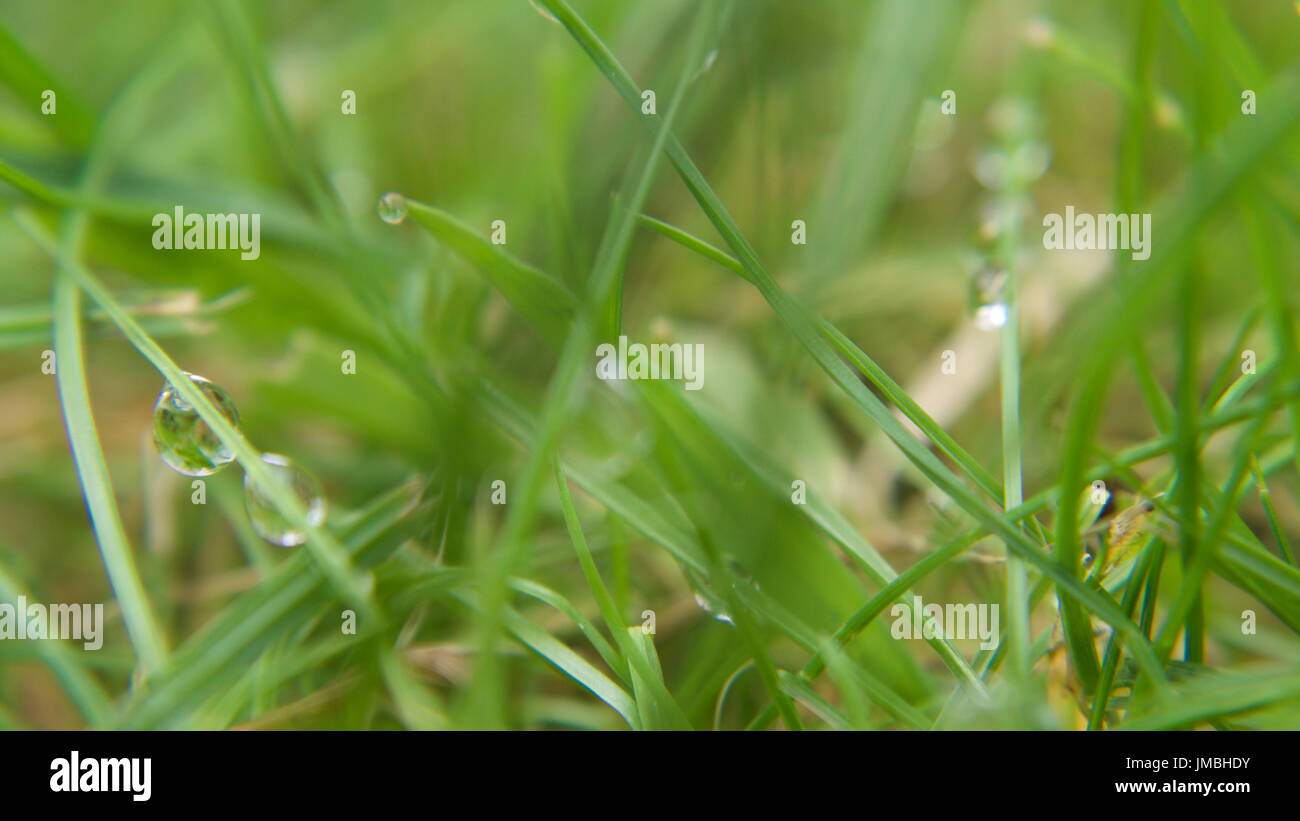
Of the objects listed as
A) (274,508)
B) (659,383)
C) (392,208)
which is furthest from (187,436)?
(659,383)

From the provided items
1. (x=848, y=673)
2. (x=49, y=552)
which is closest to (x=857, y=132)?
(x=848, y=673)

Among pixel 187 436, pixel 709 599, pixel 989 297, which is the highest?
pixel 989 297

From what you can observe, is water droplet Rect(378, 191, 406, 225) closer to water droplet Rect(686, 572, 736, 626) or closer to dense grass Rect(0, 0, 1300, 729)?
dense grass Rect(0, 0, 1300, 729)

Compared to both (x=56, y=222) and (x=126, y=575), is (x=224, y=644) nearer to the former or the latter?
(x=126, y=575)

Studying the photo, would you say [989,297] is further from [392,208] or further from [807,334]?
[392,208]
